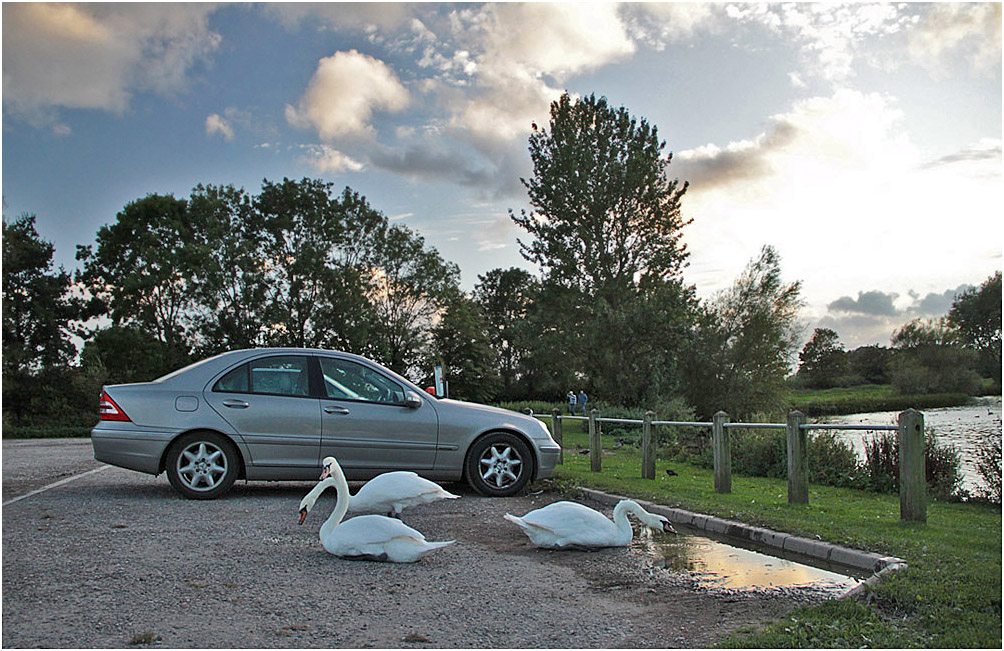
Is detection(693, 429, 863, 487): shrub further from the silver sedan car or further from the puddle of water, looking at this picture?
the puddle of water

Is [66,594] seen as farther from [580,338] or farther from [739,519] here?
[580,338]

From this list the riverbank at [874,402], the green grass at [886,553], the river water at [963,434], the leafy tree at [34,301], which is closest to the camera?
the green grass at [886,553]

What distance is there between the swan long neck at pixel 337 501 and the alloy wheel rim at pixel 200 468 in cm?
262

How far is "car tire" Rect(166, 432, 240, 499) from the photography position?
8883 millimetres

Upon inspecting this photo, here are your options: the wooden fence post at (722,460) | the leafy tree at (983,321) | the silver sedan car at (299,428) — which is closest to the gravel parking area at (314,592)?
the silver sedan car at (299,428)

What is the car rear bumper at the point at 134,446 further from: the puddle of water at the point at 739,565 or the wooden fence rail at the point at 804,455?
the wooden fence rail at the point at 804,455

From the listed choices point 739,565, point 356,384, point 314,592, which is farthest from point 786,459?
point 314,592

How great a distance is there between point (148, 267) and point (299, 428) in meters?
39.6

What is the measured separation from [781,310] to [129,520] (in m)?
33.7

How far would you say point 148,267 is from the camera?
146 feet

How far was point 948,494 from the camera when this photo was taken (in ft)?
39.1

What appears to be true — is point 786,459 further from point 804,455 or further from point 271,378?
point 271,378

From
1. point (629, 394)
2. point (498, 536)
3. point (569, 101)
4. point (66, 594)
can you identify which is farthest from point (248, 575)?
point (569, 101)

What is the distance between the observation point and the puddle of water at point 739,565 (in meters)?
5.52
